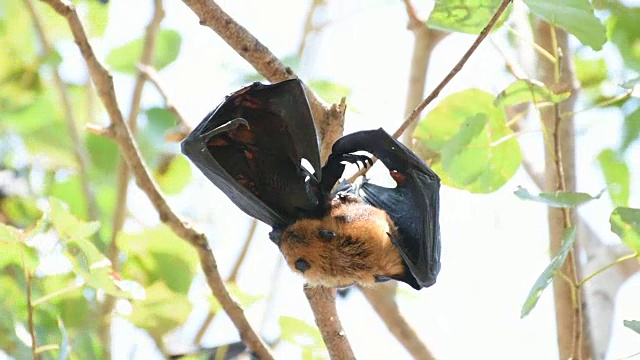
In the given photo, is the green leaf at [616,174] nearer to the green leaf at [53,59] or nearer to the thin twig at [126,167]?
the thin twig at [126,167]

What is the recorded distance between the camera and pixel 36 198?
12.4 feet

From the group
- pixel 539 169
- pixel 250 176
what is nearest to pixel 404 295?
pixel 539 169

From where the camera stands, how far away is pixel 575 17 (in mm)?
2137

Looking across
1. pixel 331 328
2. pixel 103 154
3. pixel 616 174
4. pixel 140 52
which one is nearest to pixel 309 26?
pixel 140 52

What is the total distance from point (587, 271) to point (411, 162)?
155cm

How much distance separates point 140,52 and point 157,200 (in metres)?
1.14

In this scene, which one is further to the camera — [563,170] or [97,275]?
[563,170]

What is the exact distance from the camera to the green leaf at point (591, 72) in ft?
11.9

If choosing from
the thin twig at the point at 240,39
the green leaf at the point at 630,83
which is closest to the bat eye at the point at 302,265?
the thin twig at the point at 240,39

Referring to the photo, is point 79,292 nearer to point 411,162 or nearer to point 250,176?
point 250,176

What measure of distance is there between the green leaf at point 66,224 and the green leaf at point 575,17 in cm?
121

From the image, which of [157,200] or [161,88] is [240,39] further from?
[161,88]

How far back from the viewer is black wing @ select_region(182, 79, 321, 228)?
2303 millimetres

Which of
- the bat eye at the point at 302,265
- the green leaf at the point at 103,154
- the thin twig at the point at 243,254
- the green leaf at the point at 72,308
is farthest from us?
the green leaf at the point at 103,154
